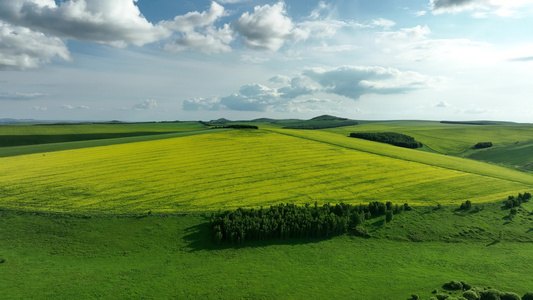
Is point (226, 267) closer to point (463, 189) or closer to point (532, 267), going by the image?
point (532, 267)

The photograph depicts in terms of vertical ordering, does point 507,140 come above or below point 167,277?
above

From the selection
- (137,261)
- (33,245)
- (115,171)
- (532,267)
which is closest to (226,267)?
(137,261)

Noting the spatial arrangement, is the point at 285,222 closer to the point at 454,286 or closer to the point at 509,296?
the point at 454,286

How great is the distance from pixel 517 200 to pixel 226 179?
5416 centimetres

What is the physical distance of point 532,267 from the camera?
33.0 metres

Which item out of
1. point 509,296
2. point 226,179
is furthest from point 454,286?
point 226,179

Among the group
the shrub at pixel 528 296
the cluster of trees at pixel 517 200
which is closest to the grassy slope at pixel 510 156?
the cluster of trees at pixel 517 200

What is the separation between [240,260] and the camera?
32.8 m

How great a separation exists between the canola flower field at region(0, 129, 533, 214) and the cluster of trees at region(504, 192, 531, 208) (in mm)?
2139

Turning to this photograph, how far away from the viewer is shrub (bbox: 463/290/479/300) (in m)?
26.7

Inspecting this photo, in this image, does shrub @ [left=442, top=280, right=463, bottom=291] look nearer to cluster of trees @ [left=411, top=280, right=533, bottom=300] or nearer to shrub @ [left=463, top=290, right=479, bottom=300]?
cluster of trees @ [left=411, top=280, right=533, bottom=300]

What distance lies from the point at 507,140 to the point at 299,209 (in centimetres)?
14537

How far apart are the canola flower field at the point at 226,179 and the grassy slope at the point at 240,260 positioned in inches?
233

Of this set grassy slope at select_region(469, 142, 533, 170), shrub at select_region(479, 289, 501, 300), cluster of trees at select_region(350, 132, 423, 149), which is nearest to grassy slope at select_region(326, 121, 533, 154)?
cluster of trees at select_region(350, 132, 423, 149)
